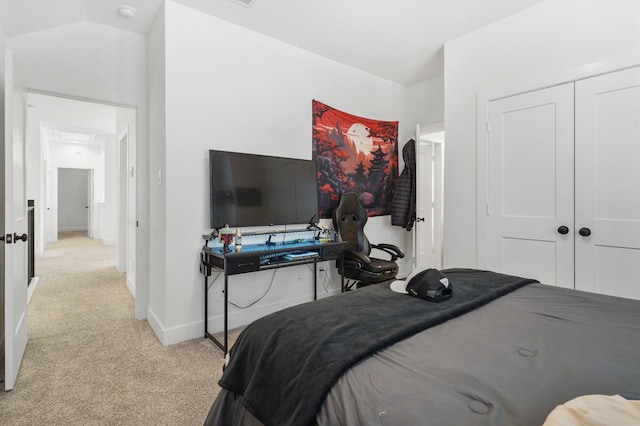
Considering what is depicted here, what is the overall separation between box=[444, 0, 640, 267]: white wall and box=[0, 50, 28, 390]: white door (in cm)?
349

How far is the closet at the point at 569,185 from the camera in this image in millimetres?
2389

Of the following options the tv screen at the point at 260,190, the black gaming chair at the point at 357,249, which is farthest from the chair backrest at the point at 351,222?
the tv screen at the point at 260,190

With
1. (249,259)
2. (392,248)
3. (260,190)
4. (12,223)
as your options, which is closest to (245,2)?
(260,190)

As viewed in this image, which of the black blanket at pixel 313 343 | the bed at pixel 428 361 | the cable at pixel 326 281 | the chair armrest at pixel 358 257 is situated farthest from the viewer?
the cable at pixel 326 281

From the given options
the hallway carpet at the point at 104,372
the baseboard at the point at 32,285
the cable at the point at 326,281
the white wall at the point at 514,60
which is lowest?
the hallway carpet at the point at 104,372

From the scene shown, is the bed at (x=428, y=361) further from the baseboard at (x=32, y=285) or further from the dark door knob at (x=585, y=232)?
the baseboard at (x=32, y=285)

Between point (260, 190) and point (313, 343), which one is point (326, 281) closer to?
point (260, 190)

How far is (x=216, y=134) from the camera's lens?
2.99 meters

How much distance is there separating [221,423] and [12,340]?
1.66 metres

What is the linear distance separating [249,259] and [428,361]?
6.18 ft

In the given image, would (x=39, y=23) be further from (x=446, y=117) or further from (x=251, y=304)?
(x=446, y=117)

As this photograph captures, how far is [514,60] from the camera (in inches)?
116

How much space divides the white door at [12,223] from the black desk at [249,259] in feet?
3.92

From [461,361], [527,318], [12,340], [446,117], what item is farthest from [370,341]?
[446,117]
